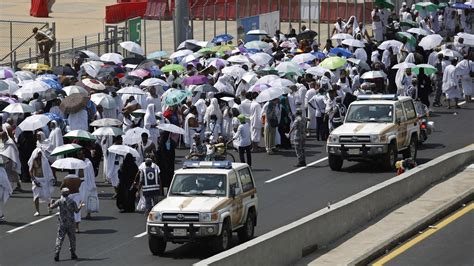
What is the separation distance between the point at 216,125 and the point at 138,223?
877 centimetres

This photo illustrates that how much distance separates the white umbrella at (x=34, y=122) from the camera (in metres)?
31.9

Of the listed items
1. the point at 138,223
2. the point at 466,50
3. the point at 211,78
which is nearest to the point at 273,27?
the point at 466,50

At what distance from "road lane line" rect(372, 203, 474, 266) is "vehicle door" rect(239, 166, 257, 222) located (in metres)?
2.74

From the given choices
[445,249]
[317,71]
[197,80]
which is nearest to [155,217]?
[445,249]

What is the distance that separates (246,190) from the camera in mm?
25750

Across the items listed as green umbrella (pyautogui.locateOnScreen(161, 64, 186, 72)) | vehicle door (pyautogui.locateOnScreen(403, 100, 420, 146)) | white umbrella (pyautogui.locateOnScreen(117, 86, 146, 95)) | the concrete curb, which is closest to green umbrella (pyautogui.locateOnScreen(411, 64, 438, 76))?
vehicle door (pyautogui.locateOnScreen(403, 100, 420, 146))

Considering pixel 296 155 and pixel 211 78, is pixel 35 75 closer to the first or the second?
pixel 211 78

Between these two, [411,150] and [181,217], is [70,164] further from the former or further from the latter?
[411,150]

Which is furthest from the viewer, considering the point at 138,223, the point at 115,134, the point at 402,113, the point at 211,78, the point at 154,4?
the point at 154,4

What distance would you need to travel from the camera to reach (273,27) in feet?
172

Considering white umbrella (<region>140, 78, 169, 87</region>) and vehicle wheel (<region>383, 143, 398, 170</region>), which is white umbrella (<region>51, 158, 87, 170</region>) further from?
white umbrella (<region>140, 78, 169, 87</region>)

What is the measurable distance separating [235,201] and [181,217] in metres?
1.25

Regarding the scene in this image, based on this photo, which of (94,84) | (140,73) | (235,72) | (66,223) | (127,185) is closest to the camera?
(66,223)

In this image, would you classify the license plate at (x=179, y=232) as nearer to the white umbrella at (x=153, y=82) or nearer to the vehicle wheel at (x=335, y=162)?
the vehicle wheel at (x=335, y=162)
